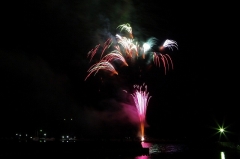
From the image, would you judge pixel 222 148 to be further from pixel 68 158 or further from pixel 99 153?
pixel 68 158

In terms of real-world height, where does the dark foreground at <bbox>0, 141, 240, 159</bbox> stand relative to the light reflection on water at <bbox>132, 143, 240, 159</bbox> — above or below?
above

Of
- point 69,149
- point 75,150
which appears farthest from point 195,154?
point 69,149

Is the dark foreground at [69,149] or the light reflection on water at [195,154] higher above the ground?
the dark foreground at [69,149]

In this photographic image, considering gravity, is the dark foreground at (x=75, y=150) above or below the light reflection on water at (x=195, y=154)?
above

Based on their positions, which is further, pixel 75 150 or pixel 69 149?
pixel 75 150

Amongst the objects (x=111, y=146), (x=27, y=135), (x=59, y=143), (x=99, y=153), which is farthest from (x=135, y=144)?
(x=27, y=135)

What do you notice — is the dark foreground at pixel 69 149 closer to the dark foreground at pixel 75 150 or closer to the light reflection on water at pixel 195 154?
the dark foreground at pixel 75 150

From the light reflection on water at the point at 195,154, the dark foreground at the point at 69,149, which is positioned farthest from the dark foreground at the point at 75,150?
the light reflection on water at the point at 195,154

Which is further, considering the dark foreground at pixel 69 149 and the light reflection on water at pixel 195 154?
the light reflection on water at pixel 195 154

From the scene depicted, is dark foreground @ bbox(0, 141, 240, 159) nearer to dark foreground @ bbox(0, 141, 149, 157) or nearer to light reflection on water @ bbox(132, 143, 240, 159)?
dark foreground @ bbox(0, 141, 149, 157)

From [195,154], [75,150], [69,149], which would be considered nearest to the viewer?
[69,149]

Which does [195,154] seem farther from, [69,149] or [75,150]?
[69,149]

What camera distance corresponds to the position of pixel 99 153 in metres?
37.5

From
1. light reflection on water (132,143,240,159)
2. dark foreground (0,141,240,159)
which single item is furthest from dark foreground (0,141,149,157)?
light reflection on water (132,143,240,159)
